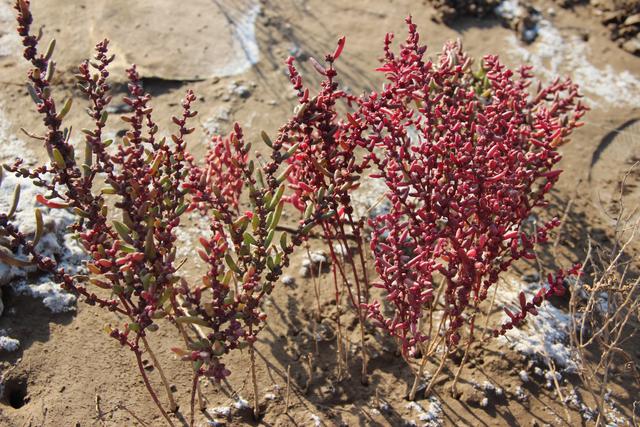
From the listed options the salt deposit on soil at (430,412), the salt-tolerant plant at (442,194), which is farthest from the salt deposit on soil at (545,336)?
the salt-tolerant plant at (442,194)

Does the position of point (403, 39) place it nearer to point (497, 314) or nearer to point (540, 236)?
point (497, 314)

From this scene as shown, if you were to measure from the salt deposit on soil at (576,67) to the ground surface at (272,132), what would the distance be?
0.01m

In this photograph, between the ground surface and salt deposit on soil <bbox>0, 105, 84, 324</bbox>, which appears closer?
the ground surface

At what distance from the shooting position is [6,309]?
10.4 ft

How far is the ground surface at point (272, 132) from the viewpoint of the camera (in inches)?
116

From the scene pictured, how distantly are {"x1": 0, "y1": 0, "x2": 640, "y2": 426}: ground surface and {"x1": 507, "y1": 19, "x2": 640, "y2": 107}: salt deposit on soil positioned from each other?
0.01m

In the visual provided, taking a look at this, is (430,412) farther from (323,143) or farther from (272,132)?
(272,132)

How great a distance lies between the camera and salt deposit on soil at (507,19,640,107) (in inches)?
203

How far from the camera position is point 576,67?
5.38 m

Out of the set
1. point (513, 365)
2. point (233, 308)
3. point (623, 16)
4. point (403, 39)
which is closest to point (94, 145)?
point (233, 308)

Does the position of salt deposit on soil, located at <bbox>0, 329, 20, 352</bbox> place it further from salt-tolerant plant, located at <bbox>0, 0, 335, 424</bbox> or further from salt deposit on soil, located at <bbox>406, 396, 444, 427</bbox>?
salt deposit on soil, located at <bbox>406, 396, 444, 427</bbox>

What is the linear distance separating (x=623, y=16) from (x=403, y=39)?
1921mm

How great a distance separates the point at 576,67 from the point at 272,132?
265 cm

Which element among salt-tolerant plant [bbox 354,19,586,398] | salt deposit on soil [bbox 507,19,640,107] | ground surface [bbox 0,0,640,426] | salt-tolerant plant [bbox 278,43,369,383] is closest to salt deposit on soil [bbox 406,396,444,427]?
ground surface [bbox 0,0,640,426]
